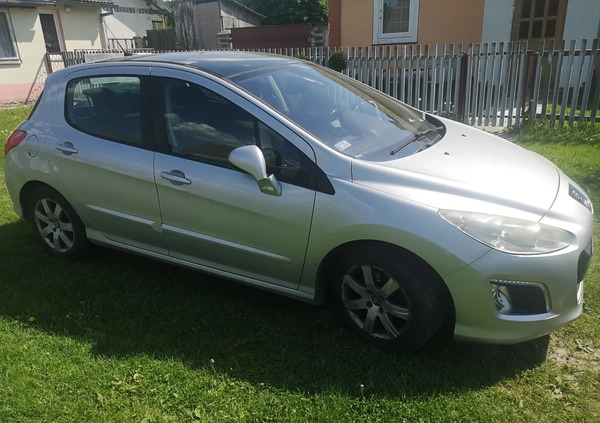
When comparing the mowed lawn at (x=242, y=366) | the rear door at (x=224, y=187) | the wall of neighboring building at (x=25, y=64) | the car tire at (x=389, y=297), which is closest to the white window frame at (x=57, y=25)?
the wall of neighboring building at (x=25, y=64)

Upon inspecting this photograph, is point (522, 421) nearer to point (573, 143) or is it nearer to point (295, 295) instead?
point (295, 295)

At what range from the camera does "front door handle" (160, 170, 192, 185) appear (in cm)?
313

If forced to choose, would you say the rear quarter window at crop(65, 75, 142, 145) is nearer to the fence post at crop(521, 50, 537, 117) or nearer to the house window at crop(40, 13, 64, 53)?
the fence post at crop(521, 50, 537, 117)

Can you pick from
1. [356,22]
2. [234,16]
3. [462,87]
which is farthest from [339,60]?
[234,16]

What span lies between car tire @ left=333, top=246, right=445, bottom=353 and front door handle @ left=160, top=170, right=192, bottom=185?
1115 millimetres

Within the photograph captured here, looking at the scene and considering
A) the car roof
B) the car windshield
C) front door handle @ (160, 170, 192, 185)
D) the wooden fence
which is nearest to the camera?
the car windshield

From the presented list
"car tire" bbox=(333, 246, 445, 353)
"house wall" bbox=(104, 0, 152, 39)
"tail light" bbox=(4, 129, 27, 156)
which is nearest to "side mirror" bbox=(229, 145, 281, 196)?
"car tire" bbox=(333, 246, 445, 353)

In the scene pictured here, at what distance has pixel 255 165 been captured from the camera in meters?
2.76

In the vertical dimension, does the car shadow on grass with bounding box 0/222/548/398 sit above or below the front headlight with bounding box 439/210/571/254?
below

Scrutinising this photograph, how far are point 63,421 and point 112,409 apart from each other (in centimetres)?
24

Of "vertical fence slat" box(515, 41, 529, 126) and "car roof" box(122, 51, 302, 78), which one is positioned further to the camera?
"vertical fence slat" box(515, 41, 529, 126)

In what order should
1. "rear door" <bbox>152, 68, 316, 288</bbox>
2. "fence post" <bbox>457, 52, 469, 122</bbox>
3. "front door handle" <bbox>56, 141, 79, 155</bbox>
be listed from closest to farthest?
"rear door" <bbox>152, 68, 316, 288</bbox>, "front door handle" <bbox>56, 141, 79, 155</bbox>, "fence post" <bbox>457, 52, 469, 122</bbox>

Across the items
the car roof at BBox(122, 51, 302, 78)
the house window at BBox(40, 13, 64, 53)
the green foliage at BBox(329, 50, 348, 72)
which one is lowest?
the green foliage at BBox(329, 50, 348, 72)

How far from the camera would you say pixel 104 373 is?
2.80 m
